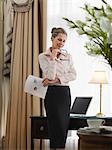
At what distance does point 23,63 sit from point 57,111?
1.85m

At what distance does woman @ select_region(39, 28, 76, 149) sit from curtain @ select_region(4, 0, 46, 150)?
127 cm

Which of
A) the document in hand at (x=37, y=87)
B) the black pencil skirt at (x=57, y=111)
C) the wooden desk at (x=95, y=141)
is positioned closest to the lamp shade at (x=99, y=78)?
the document in hand at (x=37, y=87)

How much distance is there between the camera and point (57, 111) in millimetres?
3539

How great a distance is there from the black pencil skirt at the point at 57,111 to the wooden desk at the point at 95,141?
0.93 m

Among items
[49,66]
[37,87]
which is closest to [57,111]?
[49,66]

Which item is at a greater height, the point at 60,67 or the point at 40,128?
the point at 60,67

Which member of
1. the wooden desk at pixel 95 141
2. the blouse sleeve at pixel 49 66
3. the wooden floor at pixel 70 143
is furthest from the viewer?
the wooden floor at pixel 70 143

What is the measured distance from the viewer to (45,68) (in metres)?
3.93

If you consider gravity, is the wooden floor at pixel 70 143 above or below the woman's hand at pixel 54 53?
below

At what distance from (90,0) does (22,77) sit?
141 centimetres

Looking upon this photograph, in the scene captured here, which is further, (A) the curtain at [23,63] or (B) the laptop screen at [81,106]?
(A) the curtain at [23,63]

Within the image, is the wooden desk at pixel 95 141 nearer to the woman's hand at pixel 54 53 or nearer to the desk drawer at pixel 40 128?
the woman's hand at pixel 54 53

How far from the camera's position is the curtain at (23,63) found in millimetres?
5159

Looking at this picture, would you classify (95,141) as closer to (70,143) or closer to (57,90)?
(57,90)
